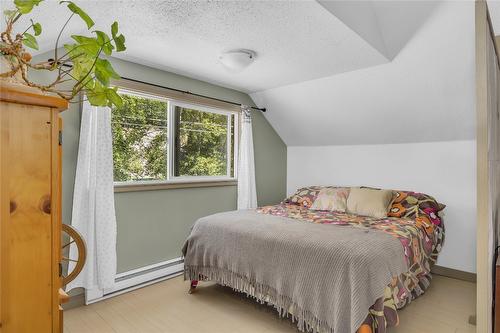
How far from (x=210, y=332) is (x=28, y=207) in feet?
5.63

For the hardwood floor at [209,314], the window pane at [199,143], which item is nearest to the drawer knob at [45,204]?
the hardwood floor at [209,314]

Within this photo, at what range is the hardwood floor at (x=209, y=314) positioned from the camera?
84.4 inches

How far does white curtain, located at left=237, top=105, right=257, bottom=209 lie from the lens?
3812 millimetres

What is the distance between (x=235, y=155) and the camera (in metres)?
3.94

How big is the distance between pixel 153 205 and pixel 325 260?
186cm

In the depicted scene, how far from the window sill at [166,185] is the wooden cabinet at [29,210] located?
2056mm

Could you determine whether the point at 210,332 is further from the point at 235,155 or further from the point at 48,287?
the point at 235,155

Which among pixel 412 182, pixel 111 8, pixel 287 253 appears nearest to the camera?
pixel 111 8

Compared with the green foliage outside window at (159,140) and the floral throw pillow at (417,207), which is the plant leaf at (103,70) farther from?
the floral throw pillow at (417,207)

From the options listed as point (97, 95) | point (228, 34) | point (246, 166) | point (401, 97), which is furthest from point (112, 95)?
point (401, 97)

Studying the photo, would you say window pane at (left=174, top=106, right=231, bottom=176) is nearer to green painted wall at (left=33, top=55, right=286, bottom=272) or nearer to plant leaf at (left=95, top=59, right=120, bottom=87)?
green painted wall at (left=33, top=55, right=286, bottom=272)

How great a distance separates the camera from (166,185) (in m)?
3.13

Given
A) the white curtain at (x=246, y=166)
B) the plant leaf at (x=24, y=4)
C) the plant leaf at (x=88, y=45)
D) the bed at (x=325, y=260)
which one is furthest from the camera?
the white curtain at (x=246, y=166)

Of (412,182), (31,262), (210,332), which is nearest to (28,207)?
(31,262)
